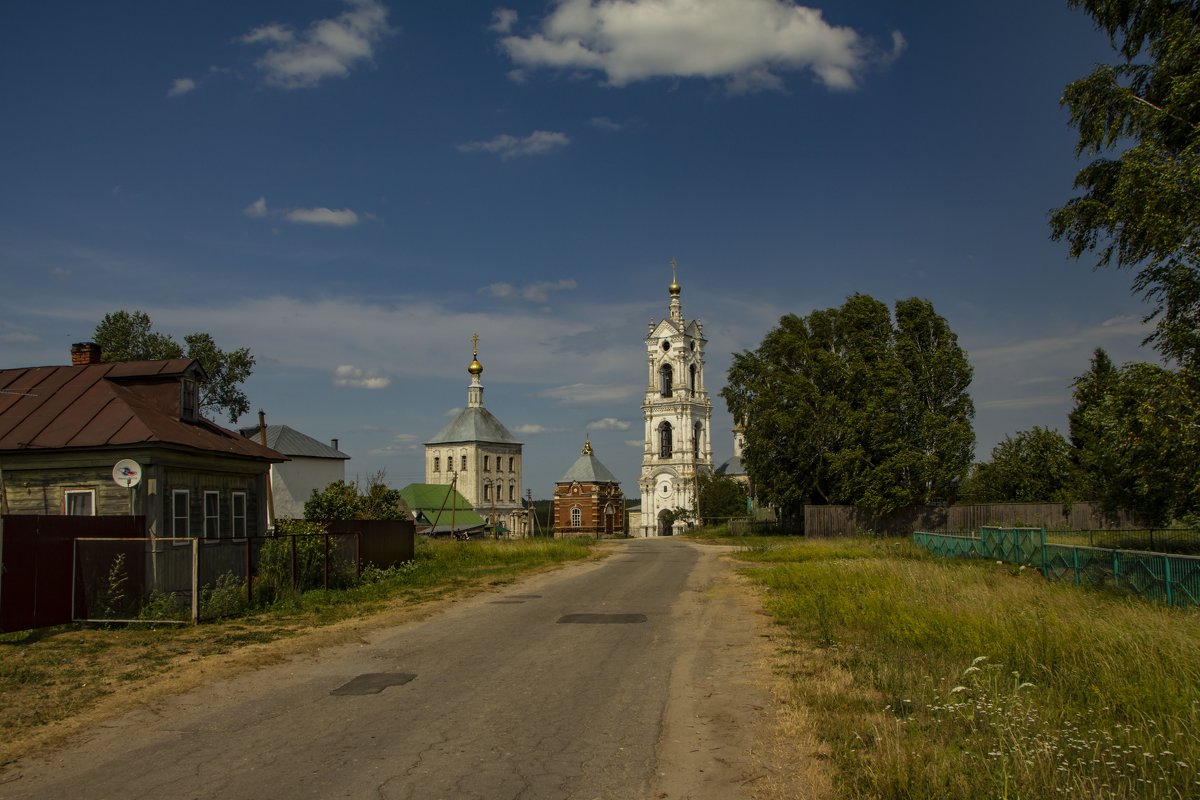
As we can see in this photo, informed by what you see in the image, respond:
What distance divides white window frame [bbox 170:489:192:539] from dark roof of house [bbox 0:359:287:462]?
107 cm

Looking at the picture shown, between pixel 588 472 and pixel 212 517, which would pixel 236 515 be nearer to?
pixel 212 517

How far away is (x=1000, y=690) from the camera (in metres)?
8.51

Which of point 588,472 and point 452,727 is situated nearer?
point 452,727

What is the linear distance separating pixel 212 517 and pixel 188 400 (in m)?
3.26

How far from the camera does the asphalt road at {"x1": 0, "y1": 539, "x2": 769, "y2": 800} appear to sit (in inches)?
263

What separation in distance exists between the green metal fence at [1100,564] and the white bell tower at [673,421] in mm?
64806

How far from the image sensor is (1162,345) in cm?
1738

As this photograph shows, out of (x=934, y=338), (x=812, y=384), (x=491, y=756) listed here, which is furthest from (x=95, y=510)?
(x=934, y=338)

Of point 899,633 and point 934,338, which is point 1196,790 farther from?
point 934,338

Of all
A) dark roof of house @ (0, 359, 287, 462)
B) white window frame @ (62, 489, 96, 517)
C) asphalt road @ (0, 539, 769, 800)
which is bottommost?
asphalt road @ (0, 539, 769, 800)

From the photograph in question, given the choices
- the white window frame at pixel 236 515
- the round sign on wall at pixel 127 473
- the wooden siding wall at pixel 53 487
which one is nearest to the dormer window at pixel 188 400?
the white window frame at pixel 236 515

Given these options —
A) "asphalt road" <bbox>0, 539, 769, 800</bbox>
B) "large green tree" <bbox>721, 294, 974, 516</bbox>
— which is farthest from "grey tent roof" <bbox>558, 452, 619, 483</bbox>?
"asphalt road" <bbox>0, 539, 769, 800</bbox>

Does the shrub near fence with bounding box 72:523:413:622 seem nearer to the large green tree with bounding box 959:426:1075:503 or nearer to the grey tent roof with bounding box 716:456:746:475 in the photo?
the large green tree with bounding box 959:426:1075:503

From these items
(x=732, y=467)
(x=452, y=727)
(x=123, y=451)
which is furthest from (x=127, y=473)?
(x=732, y=467)
